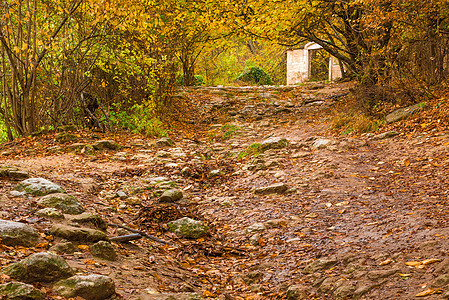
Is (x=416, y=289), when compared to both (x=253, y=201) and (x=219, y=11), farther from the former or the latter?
(x=219, y=11)

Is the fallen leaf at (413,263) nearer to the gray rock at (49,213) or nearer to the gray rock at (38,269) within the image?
the gray rock at (38,269)

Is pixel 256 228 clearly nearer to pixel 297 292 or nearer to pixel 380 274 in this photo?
pixel 297 292

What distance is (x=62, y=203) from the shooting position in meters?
4.14

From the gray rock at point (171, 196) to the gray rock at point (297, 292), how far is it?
10.00 feet

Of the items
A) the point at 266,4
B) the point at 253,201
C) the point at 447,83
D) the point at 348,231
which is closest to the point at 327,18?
the point at 266,4

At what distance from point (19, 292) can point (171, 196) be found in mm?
3758

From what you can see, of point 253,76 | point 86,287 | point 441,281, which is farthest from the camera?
point 253,76

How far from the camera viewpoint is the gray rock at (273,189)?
571 cm

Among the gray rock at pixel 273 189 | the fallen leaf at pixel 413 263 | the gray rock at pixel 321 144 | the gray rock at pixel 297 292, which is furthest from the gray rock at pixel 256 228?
the gray rock at pixel 321 144

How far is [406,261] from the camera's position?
298 centimetres

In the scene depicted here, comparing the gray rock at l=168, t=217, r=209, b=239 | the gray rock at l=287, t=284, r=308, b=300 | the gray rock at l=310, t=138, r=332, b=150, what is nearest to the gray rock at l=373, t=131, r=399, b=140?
the gray rock at l=310, t=138, r=332, b=150

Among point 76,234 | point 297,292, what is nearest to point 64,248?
point 76,234

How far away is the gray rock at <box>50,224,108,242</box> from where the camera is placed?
3.22m

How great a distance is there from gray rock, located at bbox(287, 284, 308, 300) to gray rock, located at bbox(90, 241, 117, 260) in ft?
4.88
